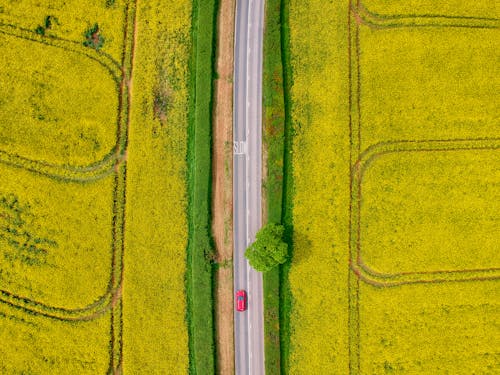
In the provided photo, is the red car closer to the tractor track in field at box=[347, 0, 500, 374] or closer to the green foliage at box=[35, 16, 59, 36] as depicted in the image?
the tractor track in field at box=[347, 0, 500, 374]

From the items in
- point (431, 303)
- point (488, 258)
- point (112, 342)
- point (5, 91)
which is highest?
point (5, 91)

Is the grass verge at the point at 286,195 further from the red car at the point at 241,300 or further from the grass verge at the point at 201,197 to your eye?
the grass verge at the point at 201,197

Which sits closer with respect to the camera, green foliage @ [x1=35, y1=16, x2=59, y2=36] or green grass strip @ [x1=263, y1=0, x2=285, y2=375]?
green grass strip @ [x1=263, y1=0, x2=285, y2=375]

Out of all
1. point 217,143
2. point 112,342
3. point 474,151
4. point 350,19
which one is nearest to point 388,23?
point 350,19

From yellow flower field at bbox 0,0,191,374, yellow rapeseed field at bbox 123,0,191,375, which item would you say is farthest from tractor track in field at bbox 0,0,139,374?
yellow rapeseed field at bbox 123,0,191,375

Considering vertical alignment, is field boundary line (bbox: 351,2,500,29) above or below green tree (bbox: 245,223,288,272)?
above

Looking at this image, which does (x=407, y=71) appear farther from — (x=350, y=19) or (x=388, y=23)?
(x=350, y=19)

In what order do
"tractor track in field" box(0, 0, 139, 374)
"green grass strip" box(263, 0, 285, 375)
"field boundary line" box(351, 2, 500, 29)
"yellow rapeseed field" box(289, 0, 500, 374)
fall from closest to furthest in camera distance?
"yellow rapeseed field" box(289, 0, 500, 374)
"green grass strip" box(263, 0, 285, 375)
"field boundary line" box(351, 2, 500, 29)
"tractor track in field" box(0, 0, 139, 374)
